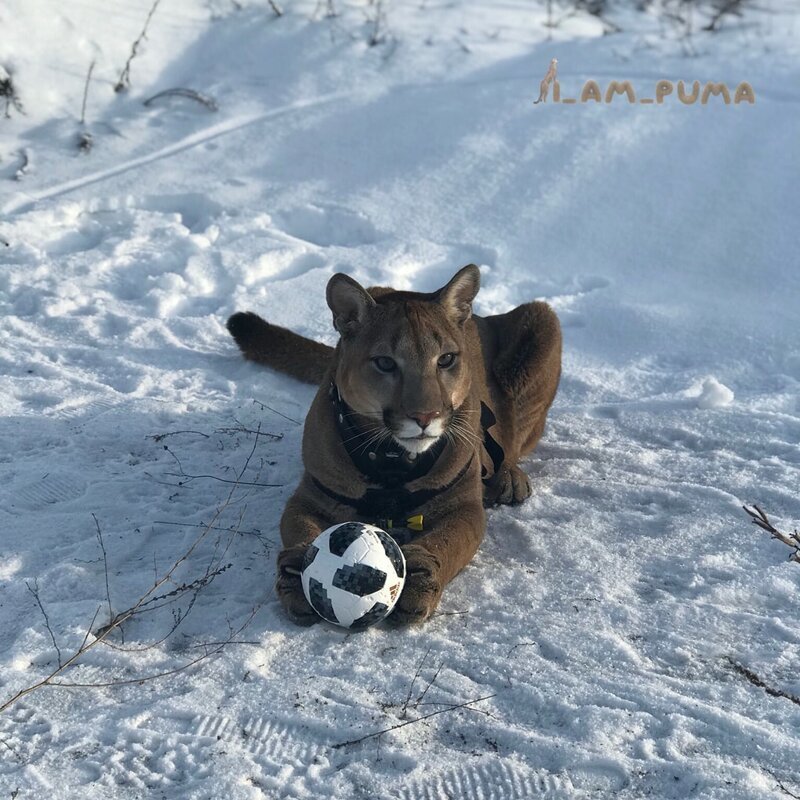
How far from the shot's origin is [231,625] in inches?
162

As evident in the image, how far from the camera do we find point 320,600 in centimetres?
402

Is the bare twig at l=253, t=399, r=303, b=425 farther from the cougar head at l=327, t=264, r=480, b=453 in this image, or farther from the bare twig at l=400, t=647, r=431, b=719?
the bare twig at l=400, t=647, r=431, b=719

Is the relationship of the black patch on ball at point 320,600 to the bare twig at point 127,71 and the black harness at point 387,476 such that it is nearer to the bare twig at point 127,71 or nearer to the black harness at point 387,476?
the black harness at point 387,476

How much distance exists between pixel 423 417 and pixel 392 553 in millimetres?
592

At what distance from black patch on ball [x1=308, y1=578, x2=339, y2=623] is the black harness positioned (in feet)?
2.24

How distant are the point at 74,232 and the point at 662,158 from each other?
4.92 meters

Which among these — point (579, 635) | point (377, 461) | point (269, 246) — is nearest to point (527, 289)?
point (269, 246)

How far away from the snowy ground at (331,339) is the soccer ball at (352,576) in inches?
5.2

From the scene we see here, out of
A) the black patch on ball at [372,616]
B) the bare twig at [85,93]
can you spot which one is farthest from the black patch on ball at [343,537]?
the bare twig at [85,93]

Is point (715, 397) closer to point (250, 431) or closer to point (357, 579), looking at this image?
point (250, 431)

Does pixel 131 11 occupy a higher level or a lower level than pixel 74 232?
higher

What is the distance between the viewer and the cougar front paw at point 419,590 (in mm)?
4148

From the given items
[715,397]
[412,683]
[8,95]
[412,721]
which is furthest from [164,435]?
[8,95]

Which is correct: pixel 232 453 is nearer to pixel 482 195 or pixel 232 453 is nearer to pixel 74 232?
pixel 74 232
